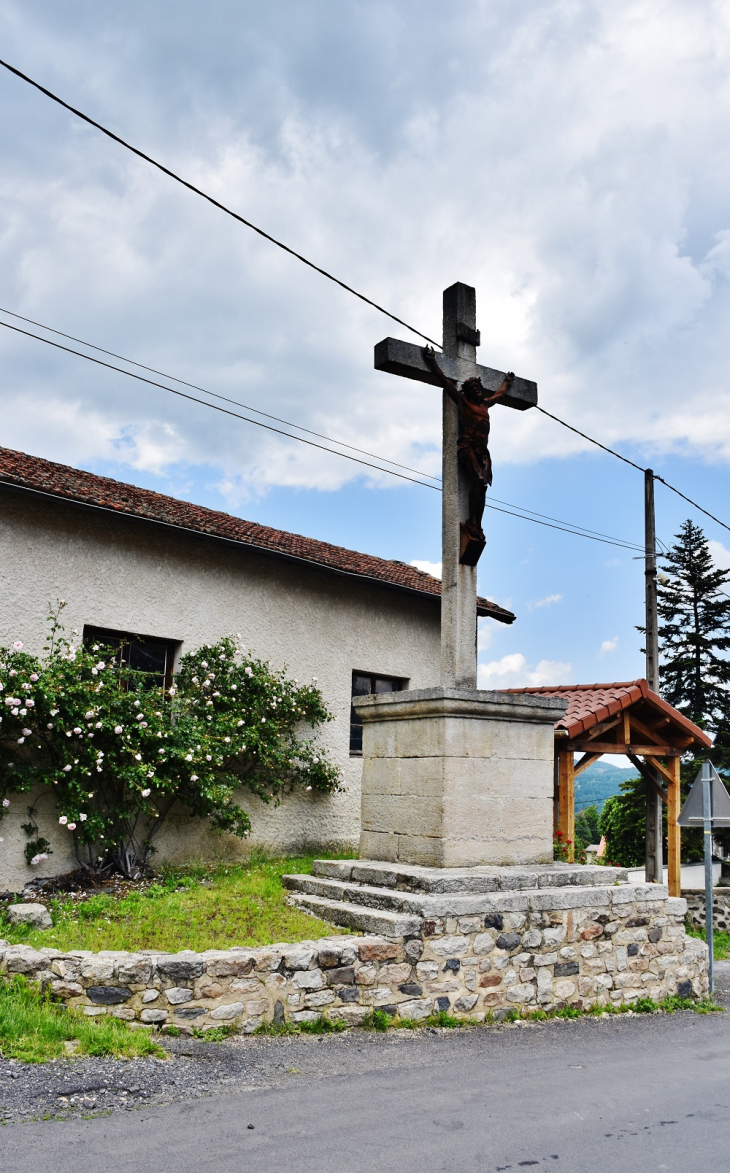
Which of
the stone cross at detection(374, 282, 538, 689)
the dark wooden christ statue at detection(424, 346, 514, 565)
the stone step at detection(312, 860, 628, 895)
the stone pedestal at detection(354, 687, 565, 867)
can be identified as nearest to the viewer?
the stone step at detection(312, 860, 628, 895)

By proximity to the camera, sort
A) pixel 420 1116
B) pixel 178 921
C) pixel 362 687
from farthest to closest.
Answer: pixel 362 687 → pixel 178 921 → pixel 420 1116

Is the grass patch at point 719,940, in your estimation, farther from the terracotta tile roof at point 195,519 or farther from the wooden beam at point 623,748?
the terracotta tile roof at point 195,519

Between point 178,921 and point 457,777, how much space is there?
227cm

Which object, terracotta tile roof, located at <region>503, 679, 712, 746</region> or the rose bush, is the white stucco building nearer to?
the rose bush

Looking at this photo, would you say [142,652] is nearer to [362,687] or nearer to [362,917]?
[362,687]

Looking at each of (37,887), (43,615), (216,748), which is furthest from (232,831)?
(43,615)

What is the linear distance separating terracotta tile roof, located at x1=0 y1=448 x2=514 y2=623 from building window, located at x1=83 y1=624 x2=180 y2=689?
1.31 meters

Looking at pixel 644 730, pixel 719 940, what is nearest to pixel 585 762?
pixel 644 730

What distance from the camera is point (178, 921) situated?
635cm

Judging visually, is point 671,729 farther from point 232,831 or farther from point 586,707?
point 232,831

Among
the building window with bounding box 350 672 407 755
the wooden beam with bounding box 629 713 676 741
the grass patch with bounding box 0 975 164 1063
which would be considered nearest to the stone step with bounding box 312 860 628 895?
the grass patch with bounding box 0 975 164 1063

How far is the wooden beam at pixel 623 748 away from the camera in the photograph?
11938 millimetres

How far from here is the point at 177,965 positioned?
530 cm

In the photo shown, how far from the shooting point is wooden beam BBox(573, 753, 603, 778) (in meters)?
12.1
